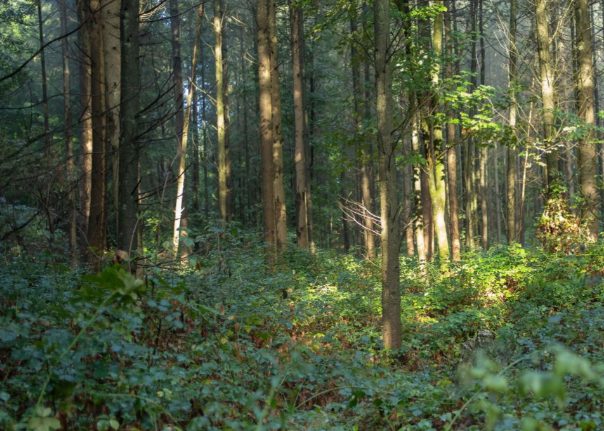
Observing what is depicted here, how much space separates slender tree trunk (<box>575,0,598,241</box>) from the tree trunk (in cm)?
1142

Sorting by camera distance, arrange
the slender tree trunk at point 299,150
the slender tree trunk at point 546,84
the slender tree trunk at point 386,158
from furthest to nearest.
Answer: the slender tree trunk at point 299,150 < the slender tree trunk at point 546,84 < the slender tree trunk at point 386,158

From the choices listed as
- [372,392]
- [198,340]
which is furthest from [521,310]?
[198,340]

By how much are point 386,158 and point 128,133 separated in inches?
148

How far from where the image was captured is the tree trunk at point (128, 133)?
6.21 meters

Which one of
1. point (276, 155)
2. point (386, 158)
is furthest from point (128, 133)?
point (276, 155)

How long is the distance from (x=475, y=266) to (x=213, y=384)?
33.2ft

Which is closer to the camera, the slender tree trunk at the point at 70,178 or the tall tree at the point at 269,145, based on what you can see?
the slender tree trunk at the point at 70,178

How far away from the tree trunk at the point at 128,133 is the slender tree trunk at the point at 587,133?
1142 cm

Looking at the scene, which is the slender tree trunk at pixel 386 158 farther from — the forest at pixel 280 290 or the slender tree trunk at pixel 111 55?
the slender tree trunk at pixel 111 55

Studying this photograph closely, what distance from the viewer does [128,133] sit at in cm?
627

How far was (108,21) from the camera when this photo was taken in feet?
24.3

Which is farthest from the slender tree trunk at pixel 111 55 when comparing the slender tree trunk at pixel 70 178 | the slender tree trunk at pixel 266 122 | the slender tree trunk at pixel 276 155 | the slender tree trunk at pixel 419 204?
the slender tree trunk at pixel 419 204

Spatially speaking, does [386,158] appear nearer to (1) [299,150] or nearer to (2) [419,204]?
(2) [419,204]

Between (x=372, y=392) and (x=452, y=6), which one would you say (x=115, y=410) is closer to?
(x=372, y=392)
